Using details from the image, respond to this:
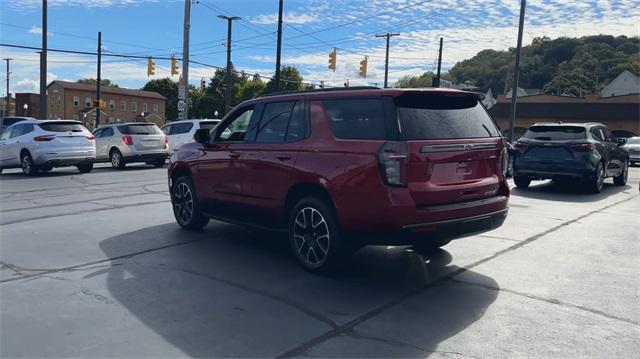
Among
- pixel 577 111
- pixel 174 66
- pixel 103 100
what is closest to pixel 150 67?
pixel 174 66

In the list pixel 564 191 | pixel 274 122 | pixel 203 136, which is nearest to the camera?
pixel 274 122

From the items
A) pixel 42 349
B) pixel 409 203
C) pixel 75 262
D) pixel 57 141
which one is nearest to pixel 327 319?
pixel 409 203

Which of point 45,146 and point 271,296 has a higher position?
point 45,146

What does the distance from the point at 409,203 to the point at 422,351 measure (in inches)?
56.0

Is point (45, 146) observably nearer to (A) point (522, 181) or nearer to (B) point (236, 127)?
(B) point (236, 127)

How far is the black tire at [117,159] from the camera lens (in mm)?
18750

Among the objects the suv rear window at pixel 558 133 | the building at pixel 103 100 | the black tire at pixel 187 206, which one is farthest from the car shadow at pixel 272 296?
the building at pixel 103 100

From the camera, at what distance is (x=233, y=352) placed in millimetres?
3635

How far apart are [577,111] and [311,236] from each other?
186 ft

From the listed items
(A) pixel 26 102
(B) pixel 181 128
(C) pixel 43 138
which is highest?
(A) pixel 26 102

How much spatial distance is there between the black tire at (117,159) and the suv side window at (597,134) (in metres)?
14.6

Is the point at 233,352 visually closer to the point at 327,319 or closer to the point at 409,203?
the point at 327,319

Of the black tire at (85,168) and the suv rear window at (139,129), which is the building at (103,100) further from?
the black tire at (85,168)

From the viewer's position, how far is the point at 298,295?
4812 millimetres
